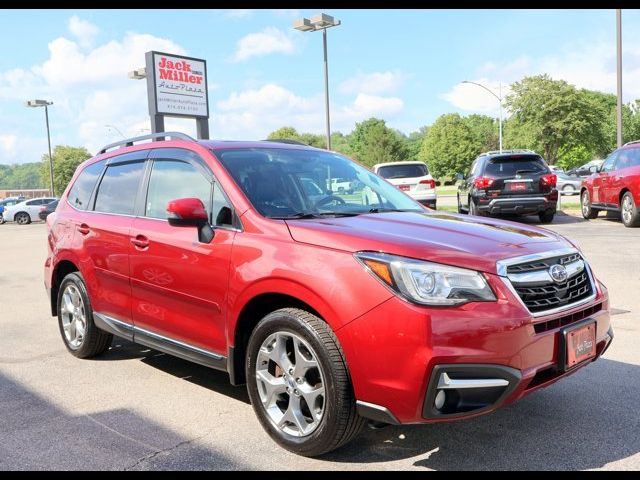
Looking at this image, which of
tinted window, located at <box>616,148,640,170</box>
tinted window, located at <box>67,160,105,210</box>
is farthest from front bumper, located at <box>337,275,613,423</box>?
tinted window, located at <box>616,148,640,170</box>

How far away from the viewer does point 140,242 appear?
4.23 meters

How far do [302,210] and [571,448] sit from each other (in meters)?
2.00

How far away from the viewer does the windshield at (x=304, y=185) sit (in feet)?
12.4

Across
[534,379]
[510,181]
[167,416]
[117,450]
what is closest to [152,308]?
[167,416]

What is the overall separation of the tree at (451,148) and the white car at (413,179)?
67.3 m

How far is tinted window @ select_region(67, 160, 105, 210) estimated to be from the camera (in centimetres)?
527

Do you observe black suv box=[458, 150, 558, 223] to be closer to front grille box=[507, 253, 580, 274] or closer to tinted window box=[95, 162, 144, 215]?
tinted window box=[95, 162, 144, 215]

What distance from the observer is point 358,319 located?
113 inches

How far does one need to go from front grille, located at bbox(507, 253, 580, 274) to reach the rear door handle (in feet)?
7.97

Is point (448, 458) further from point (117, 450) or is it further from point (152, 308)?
point (152, 308)

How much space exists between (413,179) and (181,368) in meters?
13.7

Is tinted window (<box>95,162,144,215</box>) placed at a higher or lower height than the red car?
higher

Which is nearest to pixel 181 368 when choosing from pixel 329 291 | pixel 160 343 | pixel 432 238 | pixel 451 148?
pixel 160 343

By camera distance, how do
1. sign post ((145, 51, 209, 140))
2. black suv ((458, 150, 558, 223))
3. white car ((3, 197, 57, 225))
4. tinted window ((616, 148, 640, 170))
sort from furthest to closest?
white car ((3, 197, 57, 225)) → sign post ((145, 51, 209, 140)) → black suv ((458, 150, 558, 223)) → tinted window ((616, 148, 640, 170))
